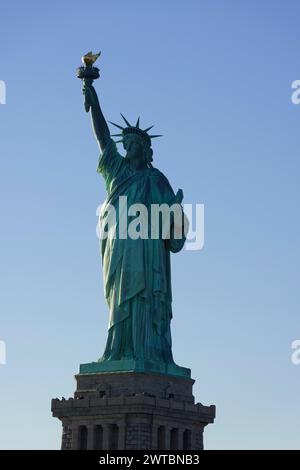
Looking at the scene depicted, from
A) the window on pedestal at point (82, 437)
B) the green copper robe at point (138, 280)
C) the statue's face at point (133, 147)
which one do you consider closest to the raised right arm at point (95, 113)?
the statue's face at point (133, 147)

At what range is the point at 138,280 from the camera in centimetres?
6319

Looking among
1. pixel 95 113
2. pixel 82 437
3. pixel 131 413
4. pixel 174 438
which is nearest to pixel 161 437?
pixel 174 438

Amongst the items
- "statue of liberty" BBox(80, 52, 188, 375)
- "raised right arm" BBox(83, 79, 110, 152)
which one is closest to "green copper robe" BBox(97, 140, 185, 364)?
"statue of liberty" BBox(80, 52, 188, 375)

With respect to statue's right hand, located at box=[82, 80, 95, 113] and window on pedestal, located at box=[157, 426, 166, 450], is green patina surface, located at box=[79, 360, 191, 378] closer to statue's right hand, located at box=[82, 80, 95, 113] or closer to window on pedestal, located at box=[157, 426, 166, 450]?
window on pedestal, located at box=[157, 426, 166, 450]

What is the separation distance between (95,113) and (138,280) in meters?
8.01

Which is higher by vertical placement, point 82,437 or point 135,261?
point 135,261

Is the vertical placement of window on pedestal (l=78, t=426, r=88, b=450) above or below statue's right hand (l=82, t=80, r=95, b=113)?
below

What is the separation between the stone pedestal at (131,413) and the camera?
2379 inches

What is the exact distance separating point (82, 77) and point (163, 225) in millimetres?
7511

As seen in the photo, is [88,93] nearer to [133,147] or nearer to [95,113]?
[95,113]

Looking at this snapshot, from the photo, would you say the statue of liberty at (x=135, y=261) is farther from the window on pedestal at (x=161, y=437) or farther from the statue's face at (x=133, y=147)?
the window on pedestal at (x=161, y=437)

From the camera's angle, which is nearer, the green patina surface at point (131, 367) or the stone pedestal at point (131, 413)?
the stone pedestal at point (131, 413)

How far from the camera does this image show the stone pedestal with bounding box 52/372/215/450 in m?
60.4
